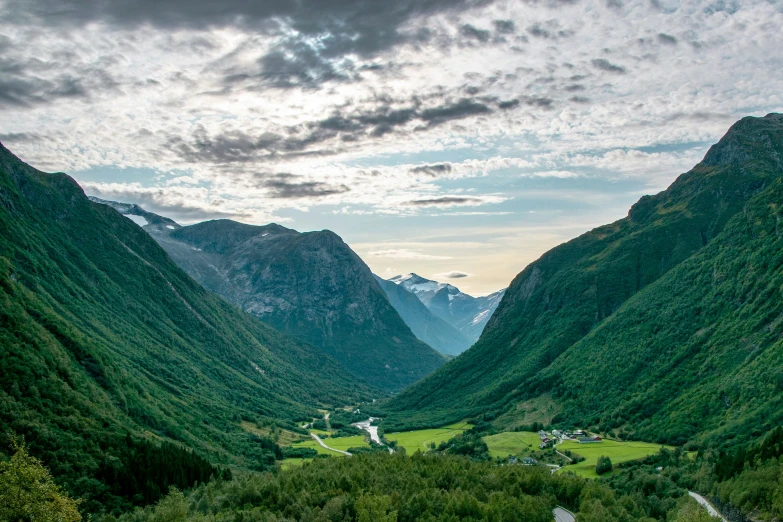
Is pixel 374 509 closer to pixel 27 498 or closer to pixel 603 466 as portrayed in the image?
pixel 27 498

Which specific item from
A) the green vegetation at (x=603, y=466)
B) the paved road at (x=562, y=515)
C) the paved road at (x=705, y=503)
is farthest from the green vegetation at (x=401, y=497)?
the green vegetation at (x=603, y=466)

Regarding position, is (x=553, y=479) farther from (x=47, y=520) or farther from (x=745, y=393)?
(x=47, y=520)

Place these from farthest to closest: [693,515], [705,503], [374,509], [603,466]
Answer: [603,466]
[705,503]
[374,509]
[693,515]

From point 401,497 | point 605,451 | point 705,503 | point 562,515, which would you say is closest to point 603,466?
point 605,451

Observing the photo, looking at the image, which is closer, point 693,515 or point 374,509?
point 693,515

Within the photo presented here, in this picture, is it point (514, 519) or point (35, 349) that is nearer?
point (514, 519)

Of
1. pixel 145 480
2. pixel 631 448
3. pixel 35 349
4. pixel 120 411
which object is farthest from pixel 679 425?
pixel 35 349

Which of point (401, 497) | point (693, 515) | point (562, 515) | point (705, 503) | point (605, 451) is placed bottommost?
point (605, 451)

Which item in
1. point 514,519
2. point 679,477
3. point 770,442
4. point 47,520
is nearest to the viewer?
point 47,520
